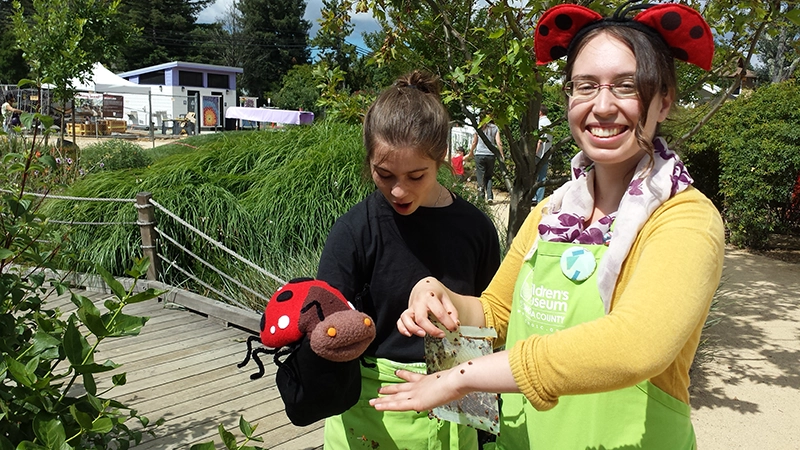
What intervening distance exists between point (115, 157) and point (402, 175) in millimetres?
10734

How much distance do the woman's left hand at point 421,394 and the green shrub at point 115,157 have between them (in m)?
10.4

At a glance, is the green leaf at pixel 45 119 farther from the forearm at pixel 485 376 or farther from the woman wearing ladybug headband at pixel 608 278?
the forearm at pixel 485 376

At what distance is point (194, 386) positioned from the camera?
3684 millimetres

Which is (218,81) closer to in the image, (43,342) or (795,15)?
(795,15)

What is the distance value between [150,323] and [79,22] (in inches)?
335

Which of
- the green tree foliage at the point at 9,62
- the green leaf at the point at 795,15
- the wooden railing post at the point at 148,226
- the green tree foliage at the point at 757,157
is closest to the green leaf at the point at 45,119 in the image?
the green leaf at the point at 795,15

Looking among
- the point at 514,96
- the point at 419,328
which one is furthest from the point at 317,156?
the point at 419,328

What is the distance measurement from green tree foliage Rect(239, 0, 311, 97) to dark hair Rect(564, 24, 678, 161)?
199ft

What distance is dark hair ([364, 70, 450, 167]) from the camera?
62.8 inches

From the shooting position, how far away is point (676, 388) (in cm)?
111

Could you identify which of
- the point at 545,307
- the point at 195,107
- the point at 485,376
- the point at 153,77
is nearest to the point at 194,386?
the point at 545,307

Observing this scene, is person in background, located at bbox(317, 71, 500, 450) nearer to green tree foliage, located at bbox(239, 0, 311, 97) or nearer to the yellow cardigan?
the yellow cardigan

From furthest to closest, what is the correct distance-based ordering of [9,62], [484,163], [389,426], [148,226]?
[9,62] < [484,163] < [148,226] < [389,426]

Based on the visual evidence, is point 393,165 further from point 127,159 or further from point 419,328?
point 127,159
